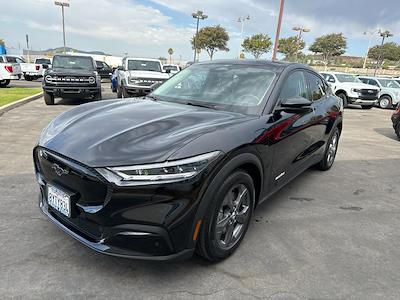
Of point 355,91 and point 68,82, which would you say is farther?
point 355,91

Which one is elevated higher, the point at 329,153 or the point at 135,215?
the point at 135,215

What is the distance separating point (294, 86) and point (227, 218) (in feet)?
6.26

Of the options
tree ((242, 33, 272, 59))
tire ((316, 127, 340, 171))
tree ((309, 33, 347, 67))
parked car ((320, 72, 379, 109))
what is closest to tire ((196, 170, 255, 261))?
tire ((316, 127, 340, 171))

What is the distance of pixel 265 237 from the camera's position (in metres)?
3.28

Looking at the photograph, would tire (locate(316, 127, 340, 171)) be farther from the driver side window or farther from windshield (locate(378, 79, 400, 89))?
windshield (locate(378, 79, 400, 89))

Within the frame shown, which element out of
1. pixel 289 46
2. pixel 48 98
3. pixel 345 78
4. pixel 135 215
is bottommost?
pixel 48 98

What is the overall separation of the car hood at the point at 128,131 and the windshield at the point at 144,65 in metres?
11.3

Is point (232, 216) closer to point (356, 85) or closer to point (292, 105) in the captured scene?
point (292, 105)

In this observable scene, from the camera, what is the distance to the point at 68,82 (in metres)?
11.5

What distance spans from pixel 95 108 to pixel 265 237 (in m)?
2.12

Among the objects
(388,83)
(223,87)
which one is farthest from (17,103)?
(388,83)

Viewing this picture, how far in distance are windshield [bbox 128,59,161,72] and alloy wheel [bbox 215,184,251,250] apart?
12.1 meters

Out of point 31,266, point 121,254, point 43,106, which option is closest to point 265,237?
point 121,254

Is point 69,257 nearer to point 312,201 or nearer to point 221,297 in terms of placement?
point 221,297
